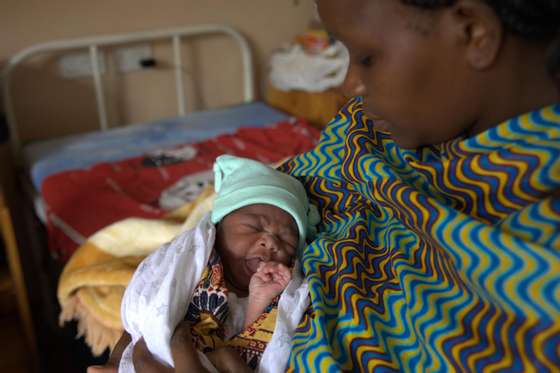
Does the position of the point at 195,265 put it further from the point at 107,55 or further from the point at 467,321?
the point at 107,55

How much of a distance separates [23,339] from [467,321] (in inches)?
75.7

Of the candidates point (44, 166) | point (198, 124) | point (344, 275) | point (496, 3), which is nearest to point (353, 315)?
point (344, 275)

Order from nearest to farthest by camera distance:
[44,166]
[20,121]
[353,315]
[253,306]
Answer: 1. [353,315]
2. [253,306]
3. [44,166]
4. [20,121]

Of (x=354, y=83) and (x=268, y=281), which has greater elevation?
(x=354, y=83)

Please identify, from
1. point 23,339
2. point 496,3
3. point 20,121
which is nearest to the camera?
point 496,3

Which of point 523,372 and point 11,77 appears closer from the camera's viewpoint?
point 523,372

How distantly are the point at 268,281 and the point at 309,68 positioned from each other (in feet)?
5.59

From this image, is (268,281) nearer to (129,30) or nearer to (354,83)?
(354,83)

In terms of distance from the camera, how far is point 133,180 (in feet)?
6.07

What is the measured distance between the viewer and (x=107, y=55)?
2379 millimetres

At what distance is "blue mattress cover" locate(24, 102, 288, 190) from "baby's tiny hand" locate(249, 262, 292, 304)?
1.23 metres

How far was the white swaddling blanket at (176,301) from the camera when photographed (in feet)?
2.66

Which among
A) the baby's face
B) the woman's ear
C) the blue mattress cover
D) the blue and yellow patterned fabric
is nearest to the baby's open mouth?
the baby's face

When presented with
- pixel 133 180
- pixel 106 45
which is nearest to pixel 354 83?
pixel 133 180
